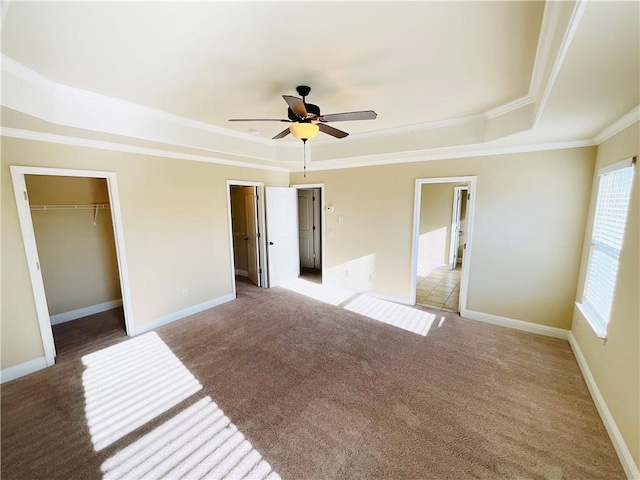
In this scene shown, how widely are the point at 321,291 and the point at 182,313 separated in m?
2.42

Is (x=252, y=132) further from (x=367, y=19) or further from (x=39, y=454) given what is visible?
(x=39, y=454)

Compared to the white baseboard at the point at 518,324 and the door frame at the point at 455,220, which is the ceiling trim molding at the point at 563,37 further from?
the door frame at the point at 455,220

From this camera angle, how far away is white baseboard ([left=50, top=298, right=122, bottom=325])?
12.4ft

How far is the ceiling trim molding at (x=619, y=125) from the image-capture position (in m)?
2.02

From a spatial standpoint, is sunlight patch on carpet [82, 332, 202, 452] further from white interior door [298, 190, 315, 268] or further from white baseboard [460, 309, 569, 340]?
white interior door [298, 190, 315, 268]

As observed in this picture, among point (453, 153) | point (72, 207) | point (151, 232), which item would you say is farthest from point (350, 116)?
point (72, 207)

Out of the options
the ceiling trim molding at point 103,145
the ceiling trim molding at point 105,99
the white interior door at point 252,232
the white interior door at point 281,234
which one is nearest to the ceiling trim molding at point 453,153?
the white interior door at point 281,234

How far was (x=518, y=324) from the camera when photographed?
360 cm

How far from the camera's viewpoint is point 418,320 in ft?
12.8

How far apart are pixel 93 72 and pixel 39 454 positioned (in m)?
2.84

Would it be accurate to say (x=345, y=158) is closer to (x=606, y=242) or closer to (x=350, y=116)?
(x=350, y=116)

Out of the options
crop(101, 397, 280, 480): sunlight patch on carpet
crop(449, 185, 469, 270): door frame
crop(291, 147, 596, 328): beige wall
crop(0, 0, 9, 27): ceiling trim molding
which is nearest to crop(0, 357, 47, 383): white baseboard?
crop(101, 397, 280, 480): sunlight patch on carpet

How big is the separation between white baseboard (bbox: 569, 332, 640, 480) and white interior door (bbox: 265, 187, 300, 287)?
455 cm

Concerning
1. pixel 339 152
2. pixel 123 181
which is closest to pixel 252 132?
pixel 339 152
